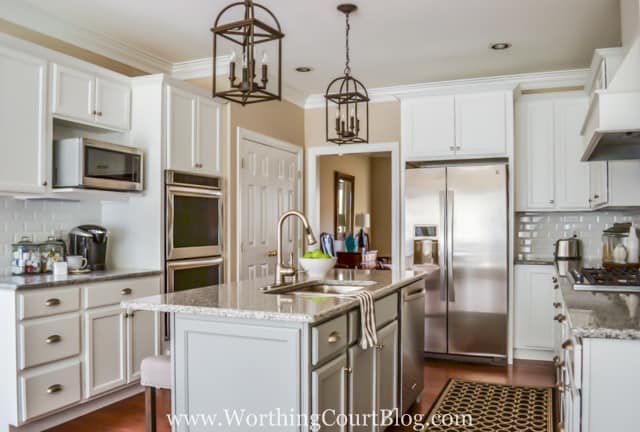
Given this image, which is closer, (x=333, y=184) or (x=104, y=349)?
(x=104, y=349)

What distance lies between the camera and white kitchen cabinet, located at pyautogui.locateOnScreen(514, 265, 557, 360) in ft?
15.9

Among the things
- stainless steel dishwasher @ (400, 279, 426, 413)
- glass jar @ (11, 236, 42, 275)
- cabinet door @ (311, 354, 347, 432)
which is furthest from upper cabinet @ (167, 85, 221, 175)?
cabinet door @ (311, 354, 347, 432)

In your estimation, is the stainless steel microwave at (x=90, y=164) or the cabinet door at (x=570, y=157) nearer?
the stainless steel microwave at (x=90, y=164)

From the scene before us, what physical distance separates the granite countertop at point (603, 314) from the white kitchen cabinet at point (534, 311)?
2.37 meters

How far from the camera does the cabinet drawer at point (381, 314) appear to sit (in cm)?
251

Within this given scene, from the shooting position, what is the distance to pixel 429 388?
4.06 meters

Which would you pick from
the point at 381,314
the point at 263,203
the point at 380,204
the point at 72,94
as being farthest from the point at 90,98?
the point at 380,204

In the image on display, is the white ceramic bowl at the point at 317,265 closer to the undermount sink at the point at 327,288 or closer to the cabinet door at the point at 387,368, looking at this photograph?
the undermount sink at the point at 327,288

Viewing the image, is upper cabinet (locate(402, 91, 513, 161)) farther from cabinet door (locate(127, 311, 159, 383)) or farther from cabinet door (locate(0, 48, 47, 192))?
cabinet door (locate(0, 48, 47, 192))

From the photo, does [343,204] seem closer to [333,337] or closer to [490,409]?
[490,409]

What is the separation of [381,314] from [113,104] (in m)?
2.47

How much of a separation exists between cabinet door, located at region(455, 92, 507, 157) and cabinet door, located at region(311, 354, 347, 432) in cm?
311

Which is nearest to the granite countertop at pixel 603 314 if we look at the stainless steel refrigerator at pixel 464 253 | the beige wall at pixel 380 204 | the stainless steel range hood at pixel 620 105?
the stainless steel range hood at pixel 620 105

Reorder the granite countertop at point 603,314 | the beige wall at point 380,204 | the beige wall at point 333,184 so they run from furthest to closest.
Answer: the beige wall at point 380,204 → the beige wall at point 333,184 → the granite countertop at point 603,314
